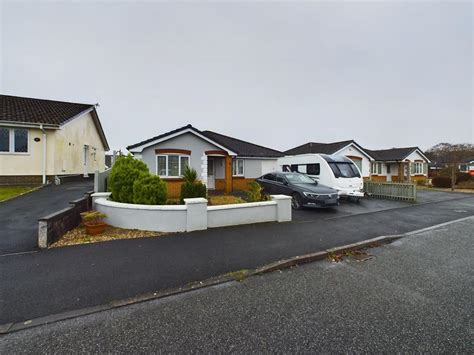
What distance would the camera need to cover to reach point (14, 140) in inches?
522

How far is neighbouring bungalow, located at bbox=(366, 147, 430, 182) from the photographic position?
25.5 metres

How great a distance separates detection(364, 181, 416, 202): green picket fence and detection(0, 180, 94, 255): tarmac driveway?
52.5ft

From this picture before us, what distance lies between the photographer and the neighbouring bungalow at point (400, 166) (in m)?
25.5

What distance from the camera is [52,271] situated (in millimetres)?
3826

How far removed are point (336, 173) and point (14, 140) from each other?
19.0 meters

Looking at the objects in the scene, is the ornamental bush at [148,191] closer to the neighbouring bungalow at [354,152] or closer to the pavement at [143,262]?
the pavement at [143,262]

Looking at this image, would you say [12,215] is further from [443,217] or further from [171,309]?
[443,217]

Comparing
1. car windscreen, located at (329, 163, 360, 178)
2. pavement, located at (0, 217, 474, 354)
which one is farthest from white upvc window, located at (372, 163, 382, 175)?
pavement, located at (0, 217, 474, 354)

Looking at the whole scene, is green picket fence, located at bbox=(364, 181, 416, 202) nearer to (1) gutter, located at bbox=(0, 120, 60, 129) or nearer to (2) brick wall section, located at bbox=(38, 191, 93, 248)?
(2) brick wall section, located at bbox=(38, 191, 93, 248)

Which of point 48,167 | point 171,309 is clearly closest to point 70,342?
point 171,309

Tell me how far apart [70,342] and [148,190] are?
15.2 ft

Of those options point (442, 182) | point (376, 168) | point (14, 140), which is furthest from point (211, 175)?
point (442, 182)

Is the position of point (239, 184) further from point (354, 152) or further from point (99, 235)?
point (354, 152)

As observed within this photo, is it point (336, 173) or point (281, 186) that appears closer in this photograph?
point (281, 186)
